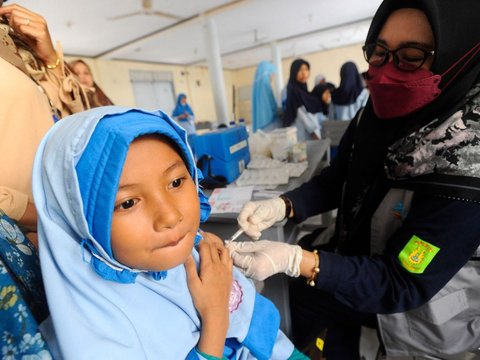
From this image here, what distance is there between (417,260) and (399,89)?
0.52 meters

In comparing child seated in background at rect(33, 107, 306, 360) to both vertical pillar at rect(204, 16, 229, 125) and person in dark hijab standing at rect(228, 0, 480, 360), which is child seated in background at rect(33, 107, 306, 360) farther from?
vertical pillar at rect(204, 16, 229, 125)

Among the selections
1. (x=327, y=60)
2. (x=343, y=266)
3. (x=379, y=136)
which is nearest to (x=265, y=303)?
(x=343, y=266)

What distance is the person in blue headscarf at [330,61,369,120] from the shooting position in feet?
12.4

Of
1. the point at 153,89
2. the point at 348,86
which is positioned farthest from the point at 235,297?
the point at 153,89

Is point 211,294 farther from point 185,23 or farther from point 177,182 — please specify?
point 185,23

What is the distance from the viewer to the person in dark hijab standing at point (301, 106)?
338 centimetres

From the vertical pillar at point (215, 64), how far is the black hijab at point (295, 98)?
132cm

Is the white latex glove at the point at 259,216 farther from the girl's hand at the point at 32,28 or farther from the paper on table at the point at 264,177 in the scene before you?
the girl's hand at the point at 32,28

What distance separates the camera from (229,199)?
1300mm

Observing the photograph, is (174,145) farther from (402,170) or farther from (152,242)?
(402,170)

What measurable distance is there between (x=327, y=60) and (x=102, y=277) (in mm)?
11313

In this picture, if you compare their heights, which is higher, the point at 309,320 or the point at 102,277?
the point at 102,277

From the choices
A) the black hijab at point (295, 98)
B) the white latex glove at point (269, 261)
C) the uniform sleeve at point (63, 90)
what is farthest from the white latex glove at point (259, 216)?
the black hijab at point (295, 98)

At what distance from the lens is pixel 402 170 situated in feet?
2.63
